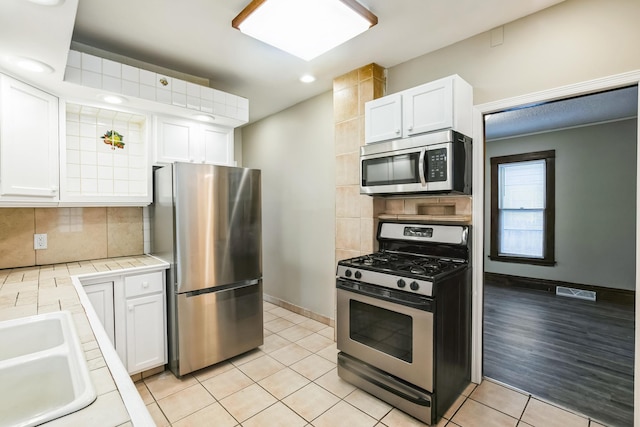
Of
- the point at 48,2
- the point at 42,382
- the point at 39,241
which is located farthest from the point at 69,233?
the point at 42,382

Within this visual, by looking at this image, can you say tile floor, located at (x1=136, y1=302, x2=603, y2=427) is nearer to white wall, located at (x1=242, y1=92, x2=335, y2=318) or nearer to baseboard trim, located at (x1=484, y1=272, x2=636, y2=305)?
white wall, located at (x1=242, y1=92, x2=335, y2=318)

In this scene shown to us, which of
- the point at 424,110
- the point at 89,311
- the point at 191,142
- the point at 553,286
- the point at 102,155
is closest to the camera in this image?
the point at 89,311

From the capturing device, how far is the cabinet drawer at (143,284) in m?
2.30

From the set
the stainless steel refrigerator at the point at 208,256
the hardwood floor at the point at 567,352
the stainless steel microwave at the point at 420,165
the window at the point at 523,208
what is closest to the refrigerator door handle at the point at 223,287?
the stainless steel refrigerator at the point at 208,256

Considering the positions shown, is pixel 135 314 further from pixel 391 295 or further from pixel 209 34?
pixel 209 34

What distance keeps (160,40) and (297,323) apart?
9.59 ft

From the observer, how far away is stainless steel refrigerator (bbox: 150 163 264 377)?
237cm

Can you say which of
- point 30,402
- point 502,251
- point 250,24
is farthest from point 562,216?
point 30,402

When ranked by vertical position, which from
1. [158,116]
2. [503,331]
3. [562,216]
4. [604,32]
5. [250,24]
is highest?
[250,24]

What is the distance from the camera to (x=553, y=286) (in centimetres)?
467

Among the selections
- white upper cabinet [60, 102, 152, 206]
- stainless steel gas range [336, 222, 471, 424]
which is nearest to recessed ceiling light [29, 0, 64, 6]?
white upper cabinet [60, 102, 152, 206]

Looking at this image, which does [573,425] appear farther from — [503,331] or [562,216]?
[562,216]

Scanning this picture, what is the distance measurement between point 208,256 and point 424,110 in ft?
6.35

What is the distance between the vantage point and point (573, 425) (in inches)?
73.5
